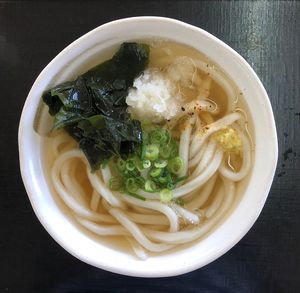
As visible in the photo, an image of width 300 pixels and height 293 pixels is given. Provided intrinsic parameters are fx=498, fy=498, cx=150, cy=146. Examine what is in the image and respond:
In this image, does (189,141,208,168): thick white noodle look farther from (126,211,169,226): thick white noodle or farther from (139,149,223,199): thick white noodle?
(126,211,169,226): thick white noodle

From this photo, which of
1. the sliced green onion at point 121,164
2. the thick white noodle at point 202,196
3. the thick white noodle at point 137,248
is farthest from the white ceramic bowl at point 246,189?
the sliced green onion at point 121,164

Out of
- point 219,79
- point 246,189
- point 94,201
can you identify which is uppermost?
point 219,79

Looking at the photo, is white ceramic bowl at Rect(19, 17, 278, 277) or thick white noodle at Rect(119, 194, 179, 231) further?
thick white noodle at Rect(119, 194, 179, 231)

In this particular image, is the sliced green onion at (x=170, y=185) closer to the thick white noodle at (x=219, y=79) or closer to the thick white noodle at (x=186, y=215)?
the thick white noodle at (x=186, y=215)

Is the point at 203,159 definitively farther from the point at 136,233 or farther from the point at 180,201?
the point at 136,233

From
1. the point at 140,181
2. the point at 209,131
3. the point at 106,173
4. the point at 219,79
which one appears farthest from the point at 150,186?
the point at 219,79

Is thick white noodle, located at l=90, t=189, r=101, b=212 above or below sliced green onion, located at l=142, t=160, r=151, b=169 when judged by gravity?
below

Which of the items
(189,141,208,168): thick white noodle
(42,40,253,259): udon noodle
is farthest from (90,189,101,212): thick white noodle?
(189,141,208,168): thick white noodle

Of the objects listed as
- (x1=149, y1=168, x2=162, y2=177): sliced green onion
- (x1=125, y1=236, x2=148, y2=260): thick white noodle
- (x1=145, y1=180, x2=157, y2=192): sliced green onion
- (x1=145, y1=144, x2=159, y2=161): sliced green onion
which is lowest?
(x1=125, y1=236, x2=148, y2=260): thick white noodle
